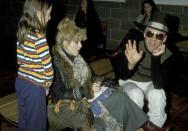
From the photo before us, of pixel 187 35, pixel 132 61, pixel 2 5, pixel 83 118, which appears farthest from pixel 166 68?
pixel 2 5

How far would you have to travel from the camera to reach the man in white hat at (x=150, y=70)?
12.2ft

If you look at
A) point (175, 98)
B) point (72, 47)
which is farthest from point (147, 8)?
point (72, 47)

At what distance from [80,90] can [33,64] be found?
595 mm

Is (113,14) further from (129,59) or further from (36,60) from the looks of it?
(36,60)

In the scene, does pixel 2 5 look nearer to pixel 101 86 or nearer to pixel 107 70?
pixel 107 70

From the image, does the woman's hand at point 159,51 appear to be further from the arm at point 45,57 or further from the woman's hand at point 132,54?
the arm at point 45,57

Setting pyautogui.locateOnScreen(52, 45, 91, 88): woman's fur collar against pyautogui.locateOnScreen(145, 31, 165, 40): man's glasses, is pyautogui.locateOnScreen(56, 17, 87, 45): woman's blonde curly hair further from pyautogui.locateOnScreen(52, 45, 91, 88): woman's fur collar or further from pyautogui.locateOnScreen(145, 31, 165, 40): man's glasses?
pyautogui.locateOnScreen(145, 31, 165, 40): man's glasses

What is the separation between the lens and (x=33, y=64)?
9.98 ft

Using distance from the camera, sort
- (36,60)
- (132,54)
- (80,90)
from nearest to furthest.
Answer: (36,60), (80,90), (132,54)

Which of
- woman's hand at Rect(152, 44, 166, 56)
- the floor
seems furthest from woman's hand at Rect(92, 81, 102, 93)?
the floor

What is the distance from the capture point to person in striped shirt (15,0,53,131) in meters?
3.00

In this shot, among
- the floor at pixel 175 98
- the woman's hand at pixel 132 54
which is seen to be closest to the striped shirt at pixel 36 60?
the woman's hand at pixel 132 54

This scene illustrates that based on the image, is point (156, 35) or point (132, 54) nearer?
point (132, 54)

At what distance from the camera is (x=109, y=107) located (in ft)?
11.3
